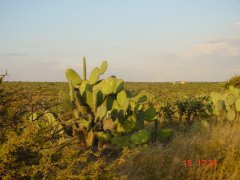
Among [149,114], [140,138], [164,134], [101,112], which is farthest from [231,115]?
[101,112]

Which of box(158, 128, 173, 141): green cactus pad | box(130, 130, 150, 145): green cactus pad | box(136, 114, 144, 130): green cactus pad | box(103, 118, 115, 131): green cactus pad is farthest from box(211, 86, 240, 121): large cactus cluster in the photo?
box(103, 118, 115, 131): green cactus pad

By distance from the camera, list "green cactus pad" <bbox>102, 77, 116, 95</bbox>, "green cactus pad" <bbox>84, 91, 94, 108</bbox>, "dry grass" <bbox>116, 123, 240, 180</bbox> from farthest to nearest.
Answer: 1. "green cactus pad" <bbox>84, 91, 94, 108</bbox>
2. "green cactus pad" <bbox>102, 77, 116, 95</bbox>
3. "dry grass" <bbox>116, 123, 240, 180</bbox>

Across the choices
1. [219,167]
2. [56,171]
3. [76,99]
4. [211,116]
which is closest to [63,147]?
[56,171]

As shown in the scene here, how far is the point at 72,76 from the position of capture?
8.30m

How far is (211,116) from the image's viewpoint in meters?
11.9

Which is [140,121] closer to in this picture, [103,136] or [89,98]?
[103,136]

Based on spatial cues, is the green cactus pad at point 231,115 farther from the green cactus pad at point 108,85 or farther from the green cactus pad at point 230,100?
the green cactus pad at point 108,85

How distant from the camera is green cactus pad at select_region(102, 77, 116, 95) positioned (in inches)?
307

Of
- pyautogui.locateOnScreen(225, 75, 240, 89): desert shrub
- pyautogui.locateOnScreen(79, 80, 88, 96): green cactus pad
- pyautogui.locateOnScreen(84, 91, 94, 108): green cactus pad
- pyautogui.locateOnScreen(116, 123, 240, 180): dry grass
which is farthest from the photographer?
pyautogui.locateOnScreen(225, 75, 240, 89): desert shrub

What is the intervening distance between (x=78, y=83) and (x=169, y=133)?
2.23 meters

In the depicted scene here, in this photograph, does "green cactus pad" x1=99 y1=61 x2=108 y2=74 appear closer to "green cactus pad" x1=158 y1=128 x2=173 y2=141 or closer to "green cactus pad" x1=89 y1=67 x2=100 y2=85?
"green cactus pad" x1=89 y1=67 x2=100 y2=85

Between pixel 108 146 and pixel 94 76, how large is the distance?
160cm

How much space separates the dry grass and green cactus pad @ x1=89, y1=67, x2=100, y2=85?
1.87 m

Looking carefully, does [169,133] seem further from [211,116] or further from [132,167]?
[211,116]
